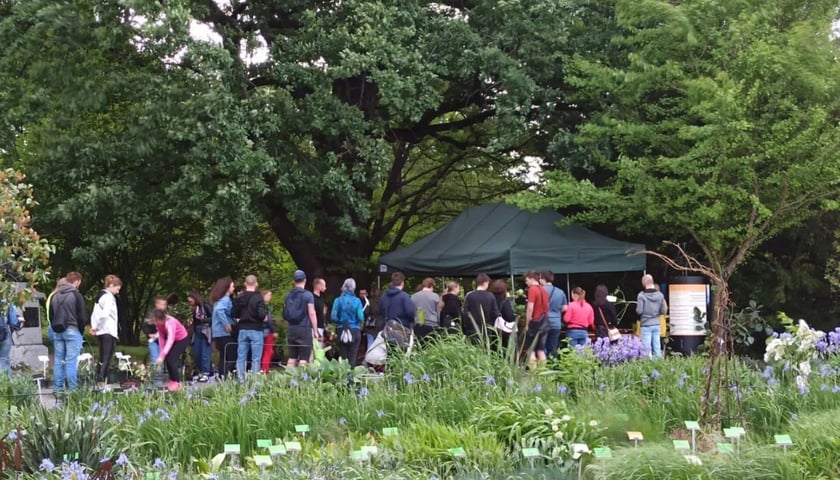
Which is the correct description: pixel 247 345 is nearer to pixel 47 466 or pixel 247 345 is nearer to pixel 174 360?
pixel 174 360

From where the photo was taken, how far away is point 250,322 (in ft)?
40.3

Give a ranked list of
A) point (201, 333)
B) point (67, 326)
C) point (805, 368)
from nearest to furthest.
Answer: point (805, 368) → point (67, 326) → point (201, 333)

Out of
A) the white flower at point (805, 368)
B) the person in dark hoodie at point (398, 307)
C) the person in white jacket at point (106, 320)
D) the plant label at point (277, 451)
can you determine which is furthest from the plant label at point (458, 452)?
the person in white jacket at point (106, 320)

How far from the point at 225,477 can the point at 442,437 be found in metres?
1.62

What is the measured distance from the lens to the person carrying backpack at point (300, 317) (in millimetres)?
12383

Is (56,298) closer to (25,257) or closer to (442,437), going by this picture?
(25,257)

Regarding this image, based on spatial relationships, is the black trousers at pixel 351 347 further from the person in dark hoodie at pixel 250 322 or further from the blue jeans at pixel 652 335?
the blue jeans at pixel 652 335

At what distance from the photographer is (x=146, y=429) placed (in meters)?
7.04

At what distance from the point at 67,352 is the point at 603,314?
24.0ft

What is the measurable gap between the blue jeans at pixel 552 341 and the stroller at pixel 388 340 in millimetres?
2300

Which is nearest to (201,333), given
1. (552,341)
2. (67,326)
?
(67,326)

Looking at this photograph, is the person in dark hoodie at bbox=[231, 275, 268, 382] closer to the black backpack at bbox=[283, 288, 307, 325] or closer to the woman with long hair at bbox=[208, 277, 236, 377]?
the black backpack at bbox=[283, 288, 307, 325]

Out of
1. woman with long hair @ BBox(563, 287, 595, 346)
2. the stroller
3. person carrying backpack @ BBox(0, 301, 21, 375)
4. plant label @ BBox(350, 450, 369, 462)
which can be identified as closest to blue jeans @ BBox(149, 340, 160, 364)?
person carrying backpack @ BBox(0, 301, 21, 375)

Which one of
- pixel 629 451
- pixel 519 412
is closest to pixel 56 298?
pixel 519 412
